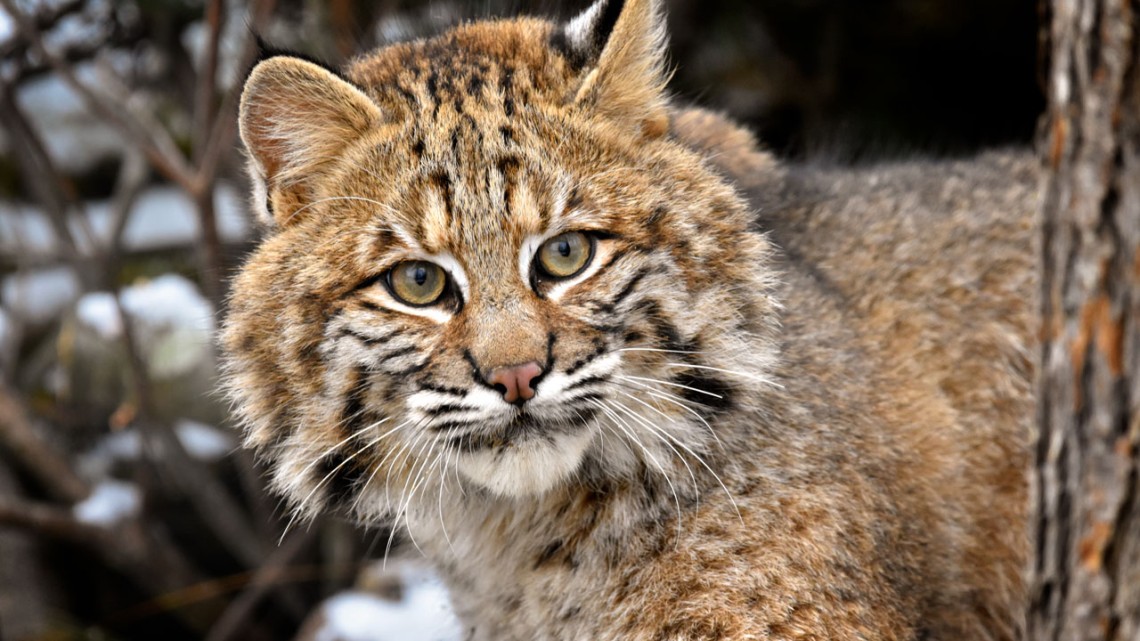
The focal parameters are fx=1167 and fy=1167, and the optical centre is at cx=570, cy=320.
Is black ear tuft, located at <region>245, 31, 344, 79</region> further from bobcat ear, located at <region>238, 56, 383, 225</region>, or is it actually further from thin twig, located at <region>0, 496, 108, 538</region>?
thin twig, located at <region>0, 496, 108, 538</region>

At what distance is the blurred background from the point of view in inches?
252

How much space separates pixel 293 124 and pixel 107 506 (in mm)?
3943

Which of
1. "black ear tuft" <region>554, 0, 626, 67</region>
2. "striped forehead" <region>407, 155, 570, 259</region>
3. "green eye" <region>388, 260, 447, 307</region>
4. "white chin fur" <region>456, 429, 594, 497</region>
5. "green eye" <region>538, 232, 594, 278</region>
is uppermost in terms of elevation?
"black ear tuft" <region>554, 0, 626, 67</region>

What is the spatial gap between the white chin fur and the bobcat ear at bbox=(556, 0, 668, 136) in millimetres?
1053

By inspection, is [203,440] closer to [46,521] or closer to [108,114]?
[46,521]

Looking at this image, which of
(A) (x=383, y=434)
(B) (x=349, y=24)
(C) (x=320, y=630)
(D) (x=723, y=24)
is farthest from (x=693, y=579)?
(D) (x=723, y=24)

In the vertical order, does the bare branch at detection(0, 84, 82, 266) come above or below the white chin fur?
above

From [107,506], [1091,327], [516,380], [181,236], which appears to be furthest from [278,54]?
[181,236]

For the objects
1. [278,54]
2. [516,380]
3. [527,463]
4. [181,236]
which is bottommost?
[181,236]

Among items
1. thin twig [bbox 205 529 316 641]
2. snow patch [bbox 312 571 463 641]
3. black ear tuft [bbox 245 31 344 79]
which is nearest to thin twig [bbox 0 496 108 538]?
thin twig [bbox 205 529 316 641]

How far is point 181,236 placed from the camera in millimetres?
9062

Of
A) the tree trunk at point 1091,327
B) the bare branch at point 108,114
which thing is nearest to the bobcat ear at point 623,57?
the tree trunk at point 1091,327

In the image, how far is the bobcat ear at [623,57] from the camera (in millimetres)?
3602

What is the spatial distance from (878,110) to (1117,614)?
6261mm
